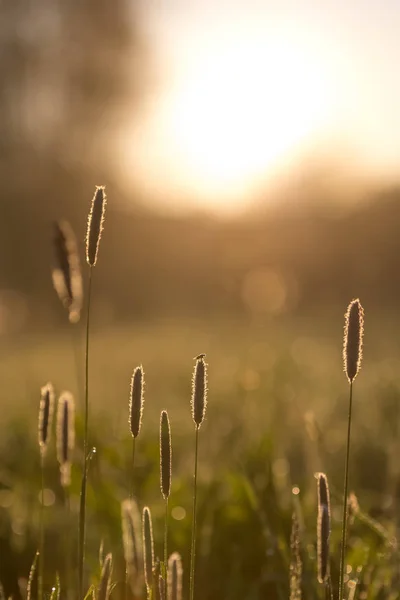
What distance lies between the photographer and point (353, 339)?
1.22m

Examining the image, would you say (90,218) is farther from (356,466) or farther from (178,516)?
(356,466)

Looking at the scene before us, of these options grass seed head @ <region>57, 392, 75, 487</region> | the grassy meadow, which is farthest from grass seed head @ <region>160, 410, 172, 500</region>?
the grassy meadow

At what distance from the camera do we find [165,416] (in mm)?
1211

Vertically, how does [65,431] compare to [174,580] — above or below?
above

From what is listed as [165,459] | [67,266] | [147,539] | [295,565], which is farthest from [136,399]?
[295,565]

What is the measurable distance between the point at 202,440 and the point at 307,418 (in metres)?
1.51

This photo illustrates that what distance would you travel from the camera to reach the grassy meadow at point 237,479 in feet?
6.73

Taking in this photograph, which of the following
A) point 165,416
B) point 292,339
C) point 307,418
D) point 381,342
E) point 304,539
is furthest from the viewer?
point 292,339

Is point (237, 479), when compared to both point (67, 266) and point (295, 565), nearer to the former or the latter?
point (295, 565)

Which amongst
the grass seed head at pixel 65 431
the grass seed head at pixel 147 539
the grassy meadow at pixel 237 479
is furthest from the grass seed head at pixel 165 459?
the grassy meadow at pixel 237 479

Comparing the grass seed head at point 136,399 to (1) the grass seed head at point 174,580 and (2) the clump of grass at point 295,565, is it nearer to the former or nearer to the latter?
(1) the grass seed head at point 174,580

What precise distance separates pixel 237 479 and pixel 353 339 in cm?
127

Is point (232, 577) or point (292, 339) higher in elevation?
point (292, 339)

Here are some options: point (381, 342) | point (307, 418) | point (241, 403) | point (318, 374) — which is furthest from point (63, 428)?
point (381, 342)
